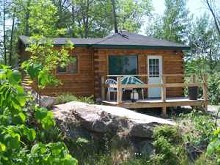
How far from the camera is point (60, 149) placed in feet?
7.82

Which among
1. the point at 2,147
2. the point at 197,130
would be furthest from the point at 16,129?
the point at 197,130

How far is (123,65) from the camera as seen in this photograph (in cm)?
1794

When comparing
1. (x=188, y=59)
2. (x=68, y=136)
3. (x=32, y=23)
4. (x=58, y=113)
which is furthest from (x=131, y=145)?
(x=188, y=59)

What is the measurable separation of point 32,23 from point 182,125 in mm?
17600

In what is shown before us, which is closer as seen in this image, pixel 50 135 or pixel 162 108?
pixel 50 135

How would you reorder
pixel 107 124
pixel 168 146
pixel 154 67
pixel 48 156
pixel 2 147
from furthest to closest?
1. pixel 154 67
2. pixel 107 124
3. pixel 168 146
4. pixel 48 156
5. pixel 2 147

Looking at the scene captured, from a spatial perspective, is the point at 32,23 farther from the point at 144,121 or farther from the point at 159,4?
the point at 159,4

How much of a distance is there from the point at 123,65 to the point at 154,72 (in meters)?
1.36

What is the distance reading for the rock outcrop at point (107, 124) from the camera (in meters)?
9.70

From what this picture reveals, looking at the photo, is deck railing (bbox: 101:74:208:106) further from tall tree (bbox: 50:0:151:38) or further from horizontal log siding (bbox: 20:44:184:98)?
tall tree (bbox: 50:0:151:38)

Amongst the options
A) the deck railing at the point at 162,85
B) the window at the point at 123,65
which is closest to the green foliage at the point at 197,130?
the deck railing at the point at 162,85

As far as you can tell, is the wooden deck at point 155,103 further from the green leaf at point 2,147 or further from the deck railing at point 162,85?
the green leaf at point 2,147

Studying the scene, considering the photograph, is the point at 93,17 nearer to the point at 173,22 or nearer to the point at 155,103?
the point at 173,22

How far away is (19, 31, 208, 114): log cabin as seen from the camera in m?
17.2
